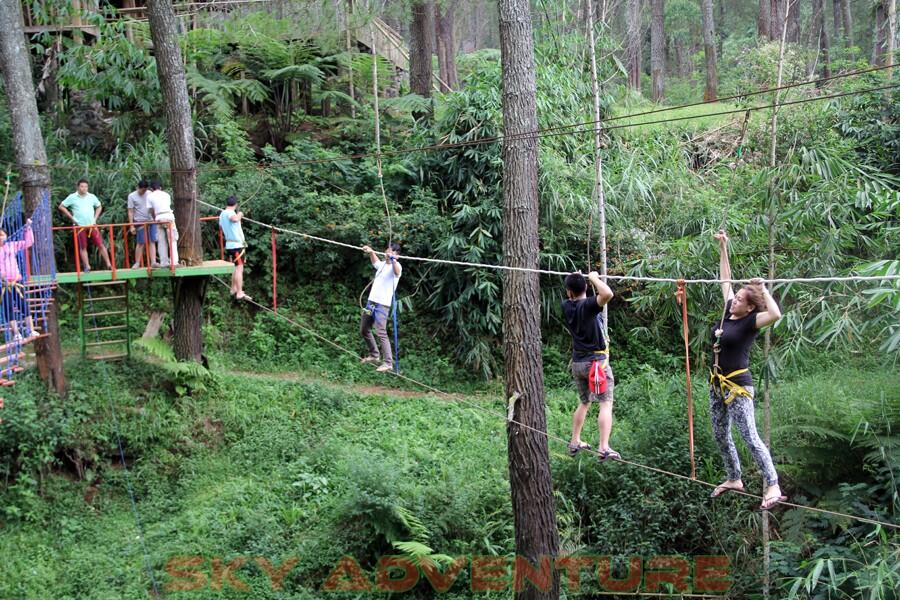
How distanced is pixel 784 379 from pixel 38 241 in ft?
32.9

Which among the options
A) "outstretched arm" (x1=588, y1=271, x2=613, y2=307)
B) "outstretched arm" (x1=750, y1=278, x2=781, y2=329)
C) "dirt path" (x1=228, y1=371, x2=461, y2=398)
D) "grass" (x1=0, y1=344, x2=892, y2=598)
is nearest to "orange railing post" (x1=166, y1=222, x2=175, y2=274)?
"grass" (x1=0, y1=344, x2=892, y2=598)

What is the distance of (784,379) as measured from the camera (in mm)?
11500

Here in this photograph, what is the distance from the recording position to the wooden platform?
1006cm

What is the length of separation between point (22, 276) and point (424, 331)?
660cm

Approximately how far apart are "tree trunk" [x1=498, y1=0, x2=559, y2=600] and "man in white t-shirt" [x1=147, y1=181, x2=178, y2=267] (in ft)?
15.1

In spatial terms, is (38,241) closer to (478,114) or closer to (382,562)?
(382,562)

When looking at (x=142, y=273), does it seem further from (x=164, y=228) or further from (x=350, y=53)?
(x=350, y=53)

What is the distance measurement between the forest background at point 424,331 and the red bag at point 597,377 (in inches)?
83.7

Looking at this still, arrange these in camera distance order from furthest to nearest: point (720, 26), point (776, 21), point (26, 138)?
point (720, 26) < point (776, 21) < point (26, 138)

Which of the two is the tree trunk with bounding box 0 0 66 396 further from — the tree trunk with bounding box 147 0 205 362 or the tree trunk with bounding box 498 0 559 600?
the tree trunk with bounding box 498 0 559 600

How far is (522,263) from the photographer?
8.09 metres

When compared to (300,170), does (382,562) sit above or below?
below

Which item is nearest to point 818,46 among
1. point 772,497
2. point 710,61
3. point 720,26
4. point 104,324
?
point 710,61

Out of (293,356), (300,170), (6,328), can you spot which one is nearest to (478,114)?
(300,170)
